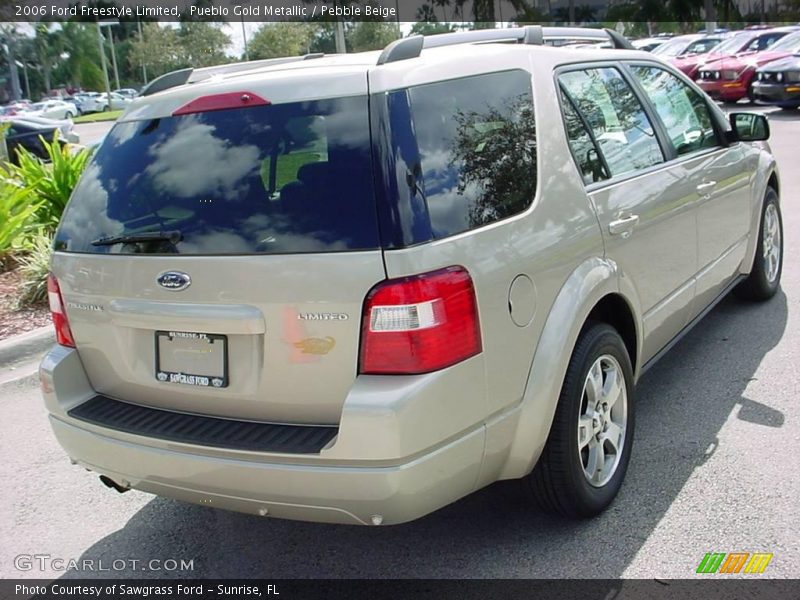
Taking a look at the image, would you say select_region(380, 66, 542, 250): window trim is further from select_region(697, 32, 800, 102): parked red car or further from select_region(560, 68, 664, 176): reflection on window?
select_region(697, 32, 800, 102): parked red car

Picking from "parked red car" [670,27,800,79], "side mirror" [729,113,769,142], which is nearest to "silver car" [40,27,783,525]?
"side mirror" [729,113,769,142]

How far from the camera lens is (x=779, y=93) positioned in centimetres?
1755

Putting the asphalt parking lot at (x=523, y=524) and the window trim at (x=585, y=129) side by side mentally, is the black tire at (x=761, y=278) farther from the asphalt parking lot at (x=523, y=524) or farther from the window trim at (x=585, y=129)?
the window trim at (x=585, y=129)

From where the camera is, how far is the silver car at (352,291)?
8.40ft

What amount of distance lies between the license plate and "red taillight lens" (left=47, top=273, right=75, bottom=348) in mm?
→ 556

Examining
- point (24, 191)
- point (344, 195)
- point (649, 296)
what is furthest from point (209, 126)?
point (24, 191)

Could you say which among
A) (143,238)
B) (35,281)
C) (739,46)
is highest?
(739,46)

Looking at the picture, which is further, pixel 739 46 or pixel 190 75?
pixel 739 46

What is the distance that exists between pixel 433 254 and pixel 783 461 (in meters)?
2.10

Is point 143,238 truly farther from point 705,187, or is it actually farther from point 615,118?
point 705,187

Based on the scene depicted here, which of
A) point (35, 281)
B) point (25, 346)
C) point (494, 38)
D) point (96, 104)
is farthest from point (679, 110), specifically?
point (96, 104)

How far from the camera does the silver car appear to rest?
8.40 feet

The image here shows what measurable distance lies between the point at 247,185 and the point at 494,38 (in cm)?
145

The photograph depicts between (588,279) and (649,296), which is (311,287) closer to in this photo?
(588,279)
